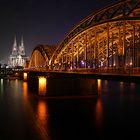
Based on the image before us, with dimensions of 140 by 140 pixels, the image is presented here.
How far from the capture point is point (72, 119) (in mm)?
35906

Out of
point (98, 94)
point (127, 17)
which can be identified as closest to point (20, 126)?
point (127, 17)

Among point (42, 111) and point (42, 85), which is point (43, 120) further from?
point (42, 85)

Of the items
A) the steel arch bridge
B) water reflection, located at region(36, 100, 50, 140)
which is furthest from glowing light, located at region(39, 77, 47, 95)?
water reflection, located at region(36, 100, 50, 140)

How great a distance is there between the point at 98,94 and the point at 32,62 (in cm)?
6774

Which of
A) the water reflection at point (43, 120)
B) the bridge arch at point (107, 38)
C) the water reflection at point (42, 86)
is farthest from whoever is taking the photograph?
the water reflection at point (42, 86)

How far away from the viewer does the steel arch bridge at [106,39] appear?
33188 mm

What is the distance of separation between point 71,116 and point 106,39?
15303 mm

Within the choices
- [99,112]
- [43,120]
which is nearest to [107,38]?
[99,112]

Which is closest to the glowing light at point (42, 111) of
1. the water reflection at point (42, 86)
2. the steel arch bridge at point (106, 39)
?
the water reflection at point (42, 86)

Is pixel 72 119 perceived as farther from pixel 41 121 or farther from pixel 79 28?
pixel 79 28

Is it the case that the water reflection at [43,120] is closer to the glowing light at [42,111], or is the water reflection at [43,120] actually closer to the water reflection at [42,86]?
the glowing light at [42,111]

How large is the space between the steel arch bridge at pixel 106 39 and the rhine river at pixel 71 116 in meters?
5.46

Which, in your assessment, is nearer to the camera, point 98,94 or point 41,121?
point 41,121

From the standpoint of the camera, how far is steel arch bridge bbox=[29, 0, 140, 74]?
109ft
